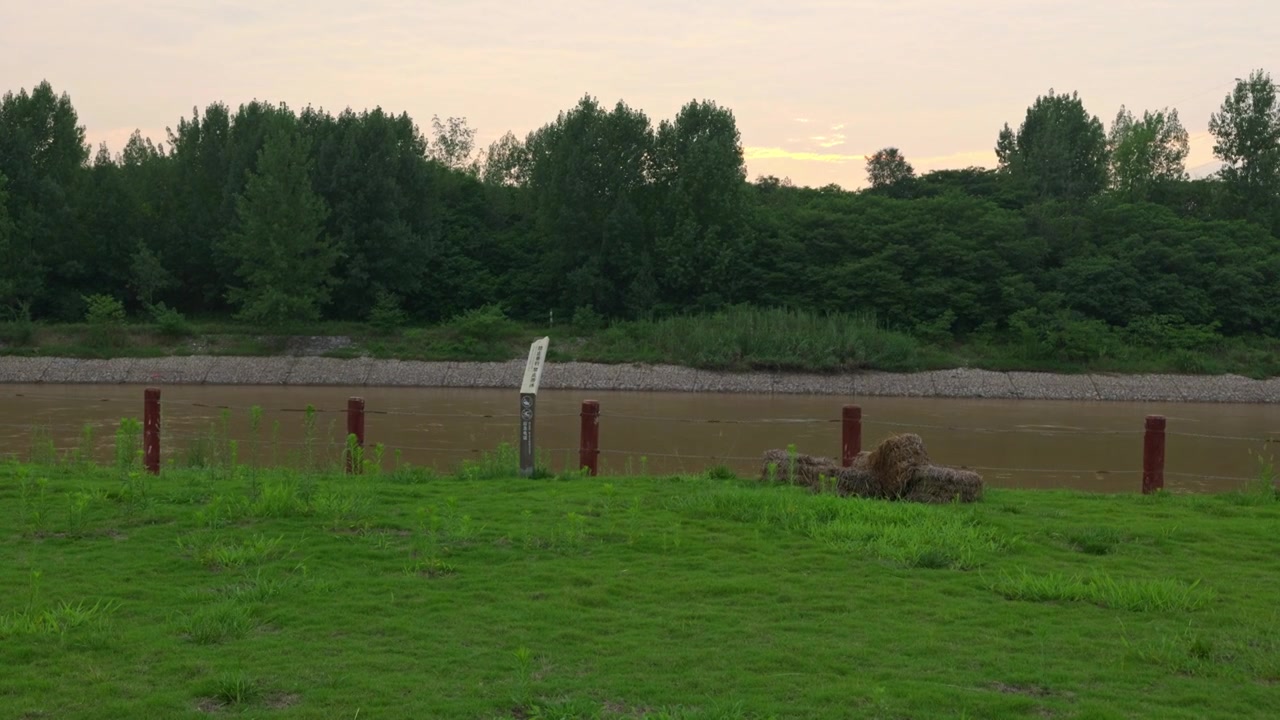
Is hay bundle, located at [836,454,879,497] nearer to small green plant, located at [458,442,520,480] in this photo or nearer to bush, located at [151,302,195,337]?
small green plant, located at [458,442,520,480]

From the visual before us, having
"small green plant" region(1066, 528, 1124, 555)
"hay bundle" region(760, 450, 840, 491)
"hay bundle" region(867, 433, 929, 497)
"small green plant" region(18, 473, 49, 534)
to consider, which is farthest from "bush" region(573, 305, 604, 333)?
"small green plant" region(1066, 528, 1124, 555)

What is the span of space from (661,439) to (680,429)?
2.67m

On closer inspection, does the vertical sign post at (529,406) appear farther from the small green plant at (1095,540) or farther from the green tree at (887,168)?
the green tree at (887,168)

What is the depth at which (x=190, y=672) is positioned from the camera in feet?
17.8

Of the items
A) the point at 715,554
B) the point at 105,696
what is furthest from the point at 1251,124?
the point at 105,696

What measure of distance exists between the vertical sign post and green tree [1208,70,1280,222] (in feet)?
191

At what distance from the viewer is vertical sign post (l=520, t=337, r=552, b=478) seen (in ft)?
39.2

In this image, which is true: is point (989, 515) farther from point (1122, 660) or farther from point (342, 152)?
point (342, 152)

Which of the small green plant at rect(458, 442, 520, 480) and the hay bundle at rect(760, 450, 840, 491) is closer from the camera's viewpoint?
the hay bundle at rect(760, 450, 840, 491)

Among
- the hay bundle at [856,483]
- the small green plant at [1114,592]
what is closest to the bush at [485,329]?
the hay bundle at [856,483]

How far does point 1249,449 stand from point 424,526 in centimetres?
2129

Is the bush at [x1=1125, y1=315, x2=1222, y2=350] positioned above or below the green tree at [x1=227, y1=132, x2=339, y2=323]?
below

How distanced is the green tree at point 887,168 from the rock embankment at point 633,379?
3440 cm

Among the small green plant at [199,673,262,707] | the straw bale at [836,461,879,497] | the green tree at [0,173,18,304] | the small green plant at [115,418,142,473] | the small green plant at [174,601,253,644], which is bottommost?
the small green plant at [199,673,262,707]
